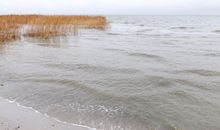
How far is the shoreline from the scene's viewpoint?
20.3 ft

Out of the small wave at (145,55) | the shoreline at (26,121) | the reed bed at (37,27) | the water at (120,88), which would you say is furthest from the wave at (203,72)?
the reed bed at (37,27)

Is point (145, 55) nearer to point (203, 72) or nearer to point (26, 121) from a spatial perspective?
point (203, 72)

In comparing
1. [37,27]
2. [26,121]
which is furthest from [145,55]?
[37,27]

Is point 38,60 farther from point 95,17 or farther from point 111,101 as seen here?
point 95,17

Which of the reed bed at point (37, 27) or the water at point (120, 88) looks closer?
the water at point (120, 88)

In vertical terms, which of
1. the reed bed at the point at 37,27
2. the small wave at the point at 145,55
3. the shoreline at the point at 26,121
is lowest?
the shoreline at the point at 26,121

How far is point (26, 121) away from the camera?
651 centimetres

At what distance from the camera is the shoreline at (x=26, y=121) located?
6182 mm

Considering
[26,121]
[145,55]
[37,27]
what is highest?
[37,27]

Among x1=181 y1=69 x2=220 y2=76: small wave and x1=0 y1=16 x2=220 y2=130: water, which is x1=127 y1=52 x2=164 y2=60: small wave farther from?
x1=181 y1=69 x2=220 y2=76: small wave

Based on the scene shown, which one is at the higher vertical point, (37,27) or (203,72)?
(37,27)

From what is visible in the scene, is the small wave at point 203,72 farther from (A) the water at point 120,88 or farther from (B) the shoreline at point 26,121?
(B) the shoreline at point 26,121

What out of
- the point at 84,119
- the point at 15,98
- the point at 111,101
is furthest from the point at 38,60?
the point at 84,119

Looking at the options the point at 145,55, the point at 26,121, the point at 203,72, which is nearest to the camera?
the point at 26,121
